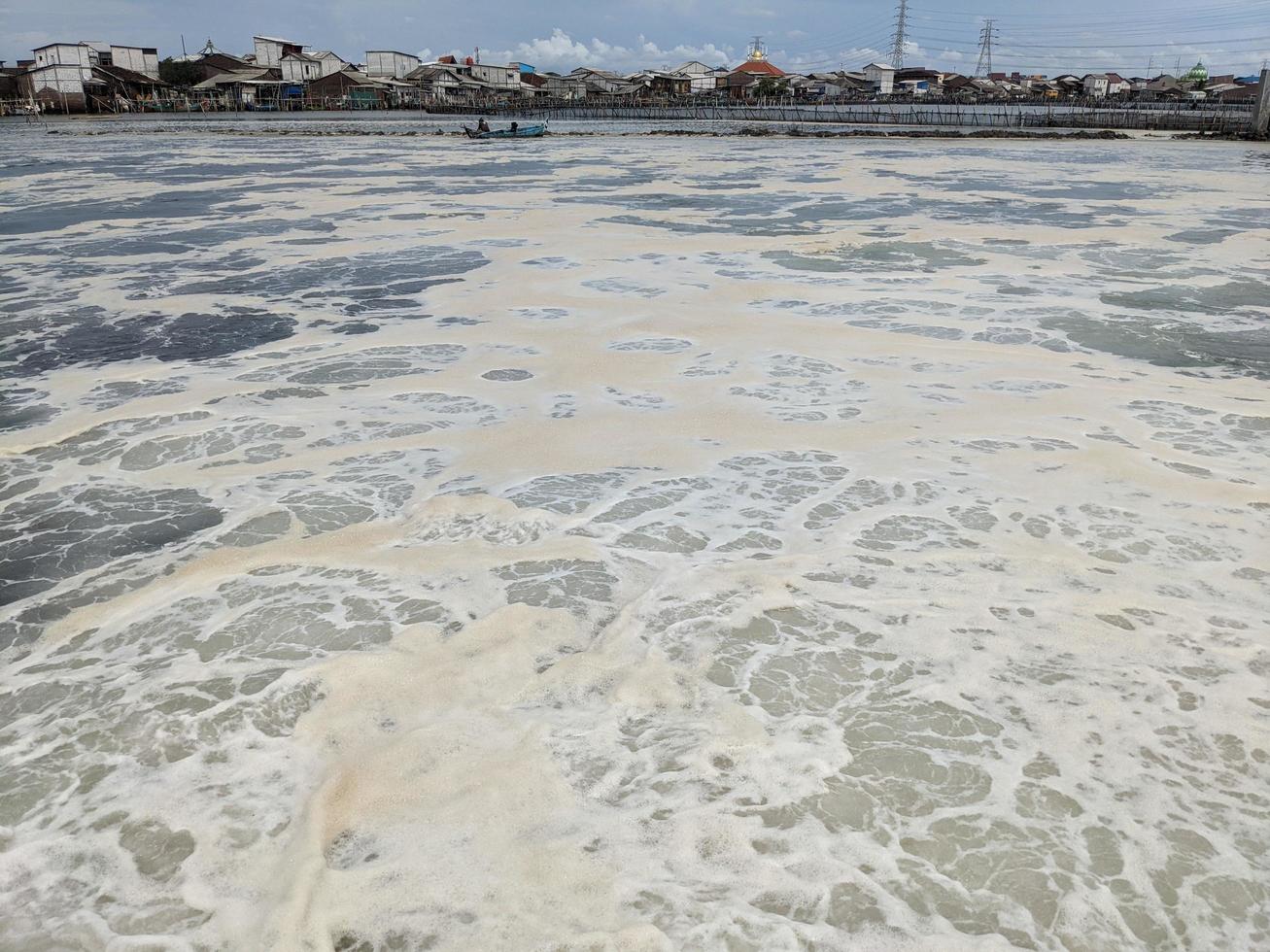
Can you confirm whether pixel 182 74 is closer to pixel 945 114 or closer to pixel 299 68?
pixel 299 68

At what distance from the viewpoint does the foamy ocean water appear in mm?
3016

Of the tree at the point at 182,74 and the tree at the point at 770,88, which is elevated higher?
the tree at the point at 182,74

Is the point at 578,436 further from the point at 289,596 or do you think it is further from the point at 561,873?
the point at 561,873

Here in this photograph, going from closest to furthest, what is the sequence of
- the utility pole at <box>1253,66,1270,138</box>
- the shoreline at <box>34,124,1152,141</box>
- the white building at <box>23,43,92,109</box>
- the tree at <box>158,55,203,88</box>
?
the utility pole at <box>1253,66,1270,138</box>
the shoreline at <box>34,124,1152,141</box>
the white building at <box>23,43,92,109</box>
the tree at <box>158,55,203,88</box>

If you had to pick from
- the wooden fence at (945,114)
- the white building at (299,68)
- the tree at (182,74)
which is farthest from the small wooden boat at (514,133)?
the tree at (182,74)

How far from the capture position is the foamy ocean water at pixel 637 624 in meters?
3.02

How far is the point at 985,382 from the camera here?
7922mm

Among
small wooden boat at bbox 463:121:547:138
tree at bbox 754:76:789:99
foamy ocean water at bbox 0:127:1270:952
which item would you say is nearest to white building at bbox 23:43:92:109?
small wooden boat at bbox 463:121:547:138

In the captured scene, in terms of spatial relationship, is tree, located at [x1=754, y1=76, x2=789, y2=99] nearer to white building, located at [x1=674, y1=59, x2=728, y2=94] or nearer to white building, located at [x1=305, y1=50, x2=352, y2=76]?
white building, located at [x1=674, y1=59, x2=728, y2=94]

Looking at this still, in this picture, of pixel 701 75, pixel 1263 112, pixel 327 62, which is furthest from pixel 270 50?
pixel 1263 112

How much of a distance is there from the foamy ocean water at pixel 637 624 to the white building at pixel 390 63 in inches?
3960

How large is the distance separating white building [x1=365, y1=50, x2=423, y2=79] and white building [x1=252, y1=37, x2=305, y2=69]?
23.5 ft

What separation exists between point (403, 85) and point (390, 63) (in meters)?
15.4

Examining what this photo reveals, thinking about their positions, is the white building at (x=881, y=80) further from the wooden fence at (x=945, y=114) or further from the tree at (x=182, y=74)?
the tree at (x=182, y=74)
